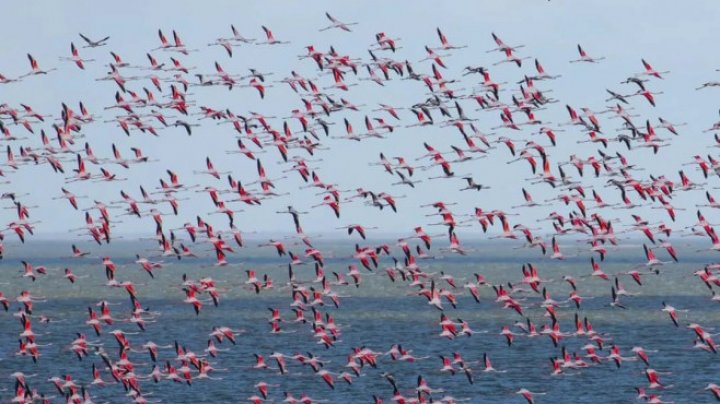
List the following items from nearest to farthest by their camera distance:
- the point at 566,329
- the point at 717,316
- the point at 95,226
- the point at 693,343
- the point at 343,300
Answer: the point at 95,226 < the point at 693,343 < the point at 566,329 < the point at 717,316 < the point at 343,300

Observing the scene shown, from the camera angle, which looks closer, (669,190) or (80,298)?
(669,190)

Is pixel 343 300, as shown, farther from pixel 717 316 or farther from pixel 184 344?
pixel 184 344

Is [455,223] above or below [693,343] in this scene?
above

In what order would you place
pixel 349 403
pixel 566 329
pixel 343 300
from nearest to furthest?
pixel 349 403 → pixel 566 329 → pixel 343 300

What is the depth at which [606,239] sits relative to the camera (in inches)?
2832

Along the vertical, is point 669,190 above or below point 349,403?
above

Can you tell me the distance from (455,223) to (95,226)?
48.4 ft

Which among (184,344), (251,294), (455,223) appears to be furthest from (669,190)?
(251,294)

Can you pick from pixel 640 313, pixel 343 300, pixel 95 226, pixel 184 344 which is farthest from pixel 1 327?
pixel 95 226

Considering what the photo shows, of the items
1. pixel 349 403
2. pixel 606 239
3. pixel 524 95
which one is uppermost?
pixel 524 95

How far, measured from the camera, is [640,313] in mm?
137750

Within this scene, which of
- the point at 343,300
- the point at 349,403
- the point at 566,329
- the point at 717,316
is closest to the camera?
the point at 349,403

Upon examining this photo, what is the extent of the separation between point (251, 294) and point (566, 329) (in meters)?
52.5

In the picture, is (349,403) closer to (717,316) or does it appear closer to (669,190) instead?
(669,190)
